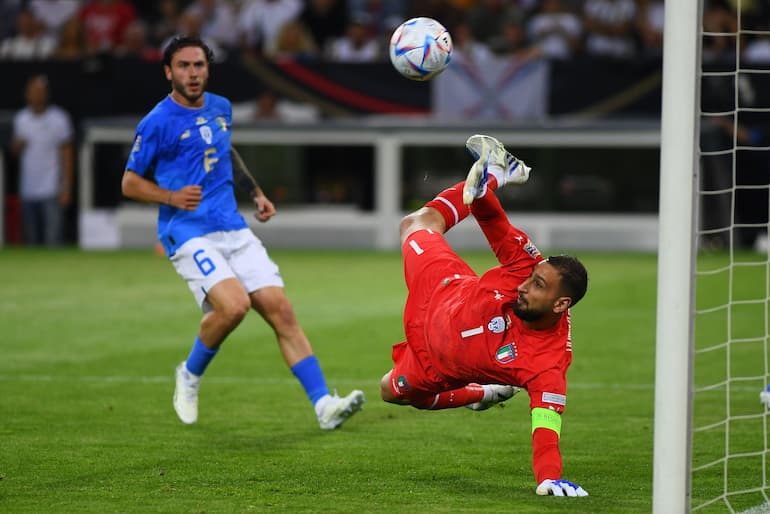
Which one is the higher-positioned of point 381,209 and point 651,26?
point 651,26

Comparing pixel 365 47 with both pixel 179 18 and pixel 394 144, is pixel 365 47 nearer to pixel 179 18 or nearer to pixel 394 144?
pixel 394 144

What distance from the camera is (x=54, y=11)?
2119 cm

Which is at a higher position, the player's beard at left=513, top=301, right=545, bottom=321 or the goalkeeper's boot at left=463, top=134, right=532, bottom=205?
the goalkeeper's boot at left=463, top=134, right=532, bottom=205

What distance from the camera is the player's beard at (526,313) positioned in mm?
5816

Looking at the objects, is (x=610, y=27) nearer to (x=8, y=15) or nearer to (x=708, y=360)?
(x=8, y=15)

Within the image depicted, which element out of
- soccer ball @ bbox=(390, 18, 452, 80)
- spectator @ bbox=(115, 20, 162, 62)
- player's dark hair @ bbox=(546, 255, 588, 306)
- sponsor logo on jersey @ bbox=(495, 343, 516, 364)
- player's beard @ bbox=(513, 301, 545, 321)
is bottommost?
sponsor logo on jersey @ bbox=(495, 343, 516, 364)

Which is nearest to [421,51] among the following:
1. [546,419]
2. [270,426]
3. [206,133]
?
[206,133]

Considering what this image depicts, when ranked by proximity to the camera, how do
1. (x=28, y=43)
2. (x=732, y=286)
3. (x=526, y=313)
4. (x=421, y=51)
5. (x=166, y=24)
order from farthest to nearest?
(x=166, y=24) → (x=28, y=43) → (x=732, y=286) → (x=421, y=51) → (x=526, y=313)

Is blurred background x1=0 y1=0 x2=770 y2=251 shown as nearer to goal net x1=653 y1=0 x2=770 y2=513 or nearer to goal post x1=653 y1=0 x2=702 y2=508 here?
goal net x1=653 y1=0 x2=770 y2=513

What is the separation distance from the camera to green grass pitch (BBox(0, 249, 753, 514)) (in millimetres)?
5730

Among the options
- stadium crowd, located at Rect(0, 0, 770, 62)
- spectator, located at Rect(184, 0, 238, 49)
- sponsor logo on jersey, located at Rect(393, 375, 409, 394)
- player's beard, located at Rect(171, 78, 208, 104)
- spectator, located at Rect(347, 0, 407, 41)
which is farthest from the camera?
spectator, located at Rect(347, 0, 407, 41)

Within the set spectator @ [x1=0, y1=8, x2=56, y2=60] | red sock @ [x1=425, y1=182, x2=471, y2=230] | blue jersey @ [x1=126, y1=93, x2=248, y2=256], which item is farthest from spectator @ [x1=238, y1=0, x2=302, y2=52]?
red sock @ [x1=425, y1=182, x2=471, y2=230]

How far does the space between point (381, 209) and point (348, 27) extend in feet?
11.2

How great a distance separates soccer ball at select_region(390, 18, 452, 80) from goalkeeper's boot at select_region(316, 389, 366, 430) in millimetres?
1855
